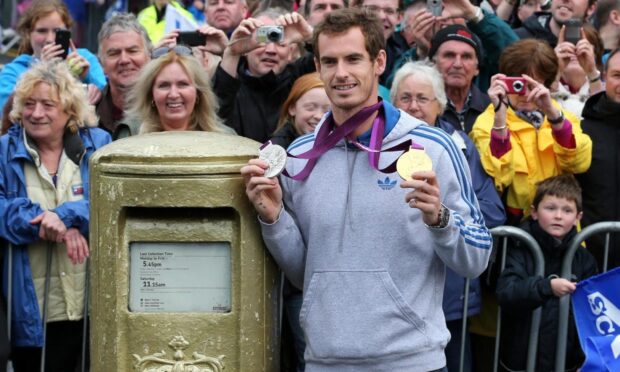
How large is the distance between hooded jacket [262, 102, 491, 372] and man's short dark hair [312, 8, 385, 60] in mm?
237

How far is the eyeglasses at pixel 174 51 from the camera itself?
6430 millimetres

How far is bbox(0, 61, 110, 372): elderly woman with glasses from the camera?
19.6ft

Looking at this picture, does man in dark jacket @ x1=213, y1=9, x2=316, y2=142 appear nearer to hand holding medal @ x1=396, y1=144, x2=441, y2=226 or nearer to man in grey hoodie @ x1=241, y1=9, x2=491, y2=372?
man in grey hoodie @ x1=241, y1=9, x2=491, y2=372

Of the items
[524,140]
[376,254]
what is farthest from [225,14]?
[376,254]

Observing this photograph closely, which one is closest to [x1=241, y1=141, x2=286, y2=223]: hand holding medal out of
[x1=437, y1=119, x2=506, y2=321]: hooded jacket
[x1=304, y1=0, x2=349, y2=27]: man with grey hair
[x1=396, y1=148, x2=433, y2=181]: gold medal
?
[x1=396, y1=148, x2=433, y2=181]: gold medal

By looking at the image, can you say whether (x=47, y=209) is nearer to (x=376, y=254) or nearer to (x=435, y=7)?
(x=376, y=254)

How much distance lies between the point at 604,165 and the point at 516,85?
64 cm

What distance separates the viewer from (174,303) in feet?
15.1

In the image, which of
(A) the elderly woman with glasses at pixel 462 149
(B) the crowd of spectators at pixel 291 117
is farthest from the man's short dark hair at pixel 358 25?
(A) the elderly woman with glasses at pixel 462 149

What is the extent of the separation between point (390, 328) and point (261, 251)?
1.93ft

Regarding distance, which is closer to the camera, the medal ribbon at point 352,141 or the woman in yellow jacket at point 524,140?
the medal ribbon at point 352,141

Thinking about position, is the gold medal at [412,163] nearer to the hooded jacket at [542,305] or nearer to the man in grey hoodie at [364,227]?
the man in grey hoodie at [364,227]

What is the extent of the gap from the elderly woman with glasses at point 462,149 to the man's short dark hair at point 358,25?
1.69 metres

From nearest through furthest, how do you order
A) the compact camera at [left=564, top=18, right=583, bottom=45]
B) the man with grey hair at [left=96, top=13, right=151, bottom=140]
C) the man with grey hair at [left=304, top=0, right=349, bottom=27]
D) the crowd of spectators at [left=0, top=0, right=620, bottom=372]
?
1. the crowd of spectators at [left=0, top=0, right=620, bottom=372]
2. the man with grey hair at [left=96, top=13, right=151, bottom=140]
3. the compact camera at [left=564, top=18, right=583, bottom=45]
4. the man with grey hair at [left=304, top=0, right=349, bottom=27]
